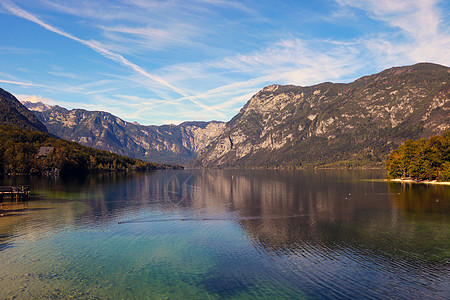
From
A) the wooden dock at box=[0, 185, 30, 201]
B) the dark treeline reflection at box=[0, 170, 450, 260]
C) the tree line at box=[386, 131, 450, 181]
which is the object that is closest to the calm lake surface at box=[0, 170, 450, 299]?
the dark treeline reflection at box=[0, 170, 450, 260]

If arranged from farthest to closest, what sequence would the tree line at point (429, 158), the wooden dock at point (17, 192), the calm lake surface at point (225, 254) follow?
the tree line at point (429, 158) < the wooden dock at point (17, 192) < the calm lake surface at point (225, 254)

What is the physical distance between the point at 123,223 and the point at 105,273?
27313mm

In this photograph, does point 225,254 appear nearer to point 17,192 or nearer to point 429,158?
point 17,192

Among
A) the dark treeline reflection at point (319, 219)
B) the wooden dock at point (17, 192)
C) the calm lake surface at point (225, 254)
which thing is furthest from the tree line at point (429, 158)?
the wooden dock at point (17, 192)

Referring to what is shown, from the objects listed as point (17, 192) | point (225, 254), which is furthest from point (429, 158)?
point (17, 192)

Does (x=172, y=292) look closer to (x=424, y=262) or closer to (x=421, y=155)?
(x=424, y=262)

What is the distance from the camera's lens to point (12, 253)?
39.6 metres

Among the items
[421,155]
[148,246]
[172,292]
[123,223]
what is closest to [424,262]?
[172,292]

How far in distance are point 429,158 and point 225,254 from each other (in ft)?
462

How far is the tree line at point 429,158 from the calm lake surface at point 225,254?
8248 centimetres

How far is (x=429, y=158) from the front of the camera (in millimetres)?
142125

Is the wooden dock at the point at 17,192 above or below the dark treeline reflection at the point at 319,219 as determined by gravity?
above

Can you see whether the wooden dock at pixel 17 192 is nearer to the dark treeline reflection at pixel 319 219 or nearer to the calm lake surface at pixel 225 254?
the dark treeline reflection at pixel 319 219

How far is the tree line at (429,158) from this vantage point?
139 meters
